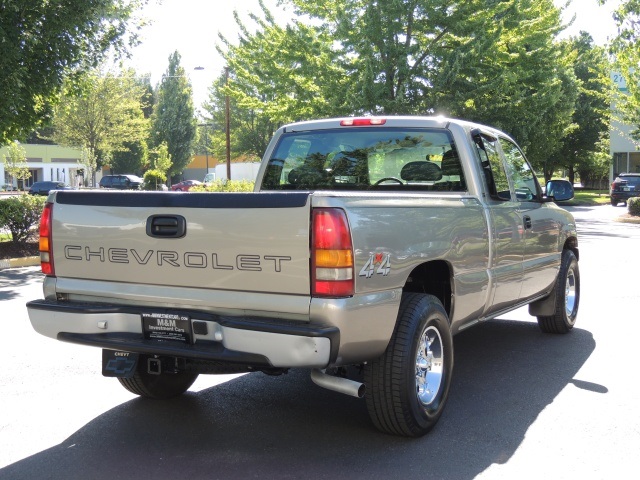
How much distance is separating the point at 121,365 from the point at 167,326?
18.4 inches

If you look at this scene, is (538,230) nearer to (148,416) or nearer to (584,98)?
(148,416)

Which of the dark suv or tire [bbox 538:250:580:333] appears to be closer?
tire [bbox 538:250:580:333]

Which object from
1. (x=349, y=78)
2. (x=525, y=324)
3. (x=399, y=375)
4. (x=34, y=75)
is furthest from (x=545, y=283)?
(x=349, y=78)

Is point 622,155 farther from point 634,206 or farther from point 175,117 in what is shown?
point 175,117

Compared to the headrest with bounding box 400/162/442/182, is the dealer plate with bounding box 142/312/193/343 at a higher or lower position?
lower

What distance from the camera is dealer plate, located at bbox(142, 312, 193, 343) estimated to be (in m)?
3.88

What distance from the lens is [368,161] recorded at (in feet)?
18.3

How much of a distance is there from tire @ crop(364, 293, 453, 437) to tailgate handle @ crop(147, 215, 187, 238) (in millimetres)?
1269

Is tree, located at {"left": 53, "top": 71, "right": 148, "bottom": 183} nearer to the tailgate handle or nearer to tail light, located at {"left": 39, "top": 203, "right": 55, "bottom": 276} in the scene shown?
tail light, located at {"left": 39, "top": 203, "right": 55, "bottom": 276}

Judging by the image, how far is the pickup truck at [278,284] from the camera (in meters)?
3.64

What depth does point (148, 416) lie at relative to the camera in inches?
184

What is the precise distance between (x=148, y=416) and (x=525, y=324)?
4.53 metres

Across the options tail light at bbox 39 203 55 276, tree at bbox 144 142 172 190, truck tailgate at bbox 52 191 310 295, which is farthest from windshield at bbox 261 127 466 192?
tree at bbox 144 142 172 190

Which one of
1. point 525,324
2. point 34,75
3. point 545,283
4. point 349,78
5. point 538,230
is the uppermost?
A: point 349,78
